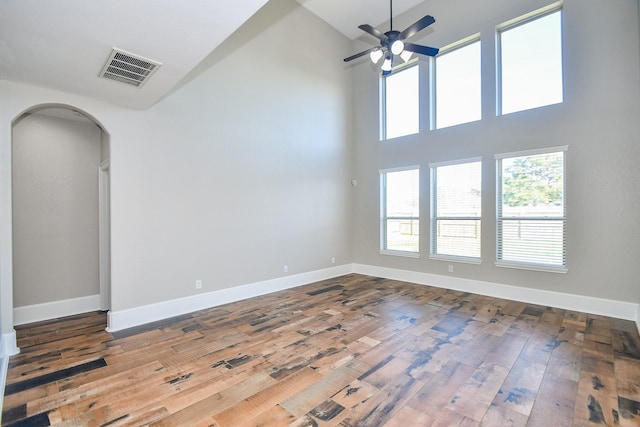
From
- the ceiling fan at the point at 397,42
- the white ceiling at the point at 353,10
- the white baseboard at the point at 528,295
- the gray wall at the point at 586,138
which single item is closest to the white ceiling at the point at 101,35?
the ceiling fan at the point at 397,42

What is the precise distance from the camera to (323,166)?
629cm

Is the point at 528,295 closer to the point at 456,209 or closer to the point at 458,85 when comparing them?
the point at 456,209

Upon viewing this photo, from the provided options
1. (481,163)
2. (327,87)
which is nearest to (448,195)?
(481,163)

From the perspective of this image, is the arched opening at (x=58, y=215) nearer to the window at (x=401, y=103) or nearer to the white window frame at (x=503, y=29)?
the window at (x=401, y=103)

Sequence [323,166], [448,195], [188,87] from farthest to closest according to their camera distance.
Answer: [323,166], [448,195], [188,87]

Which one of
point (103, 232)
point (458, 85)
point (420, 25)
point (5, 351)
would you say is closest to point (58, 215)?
point (103, 232)

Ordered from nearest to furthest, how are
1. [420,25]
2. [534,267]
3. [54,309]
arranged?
[420,25]
[54,309]
[534,267]

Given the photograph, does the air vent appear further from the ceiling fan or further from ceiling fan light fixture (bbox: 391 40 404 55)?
ceiling fan light fixture (bbox: 391 40 404 55)

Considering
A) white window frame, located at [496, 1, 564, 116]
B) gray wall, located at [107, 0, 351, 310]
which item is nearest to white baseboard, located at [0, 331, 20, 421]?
gray wall, located at [107, 0, 351, 310]

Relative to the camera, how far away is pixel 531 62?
4.69 metres

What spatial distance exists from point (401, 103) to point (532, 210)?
10.7 ft

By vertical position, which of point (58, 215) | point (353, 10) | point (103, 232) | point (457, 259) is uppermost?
point (353, 10)

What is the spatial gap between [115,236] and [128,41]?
2.32 metres

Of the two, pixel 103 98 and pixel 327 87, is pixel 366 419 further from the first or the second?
pixel 327 87
